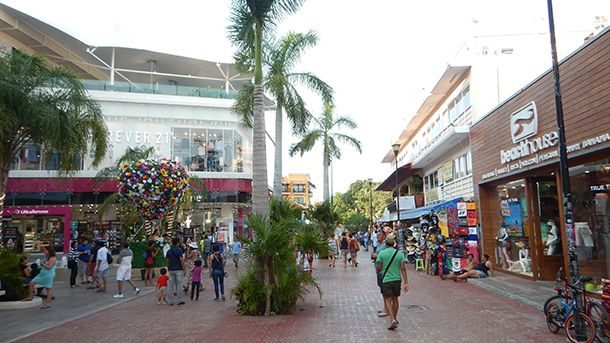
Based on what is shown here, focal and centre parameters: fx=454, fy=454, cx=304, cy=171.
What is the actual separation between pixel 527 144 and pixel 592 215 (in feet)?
9.30

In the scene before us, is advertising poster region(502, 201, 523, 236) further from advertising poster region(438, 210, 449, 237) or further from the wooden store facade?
advertising poster region(438, 210, 449, 237)

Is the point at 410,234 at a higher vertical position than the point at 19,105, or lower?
lower

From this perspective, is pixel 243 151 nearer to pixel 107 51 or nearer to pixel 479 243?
pixel 107 51

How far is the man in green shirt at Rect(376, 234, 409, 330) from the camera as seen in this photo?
7900 millimetres

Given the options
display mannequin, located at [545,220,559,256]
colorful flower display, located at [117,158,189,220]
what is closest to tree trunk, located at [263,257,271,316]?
display mannequin, located at [545,220,559,256]

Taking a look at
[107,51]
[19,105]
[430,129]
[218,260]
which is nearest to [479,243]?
[218,260]

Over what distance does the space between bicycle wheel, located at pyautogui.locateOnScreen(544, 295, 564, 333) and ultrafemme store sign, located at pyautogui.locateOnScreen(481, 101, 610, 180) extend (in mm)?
4099

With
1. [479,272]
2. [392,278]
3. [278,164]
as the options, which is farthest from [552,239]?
[278,164]

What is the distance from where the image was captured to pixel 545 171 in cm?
1230

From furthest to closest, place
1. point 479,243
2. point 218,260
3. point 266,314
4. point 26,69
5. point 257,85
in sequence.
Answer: point 479,243, point 26,69, point 257,85, point 218,260, point 266,314

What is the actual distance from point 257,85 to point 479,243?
10.3 m

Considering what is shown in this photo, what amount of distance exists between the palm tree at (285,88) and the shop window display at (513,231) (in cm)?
845

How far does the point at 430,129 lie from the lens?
28.3m

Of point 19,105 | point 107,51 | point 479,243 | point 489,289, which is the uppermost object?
point 107,51
